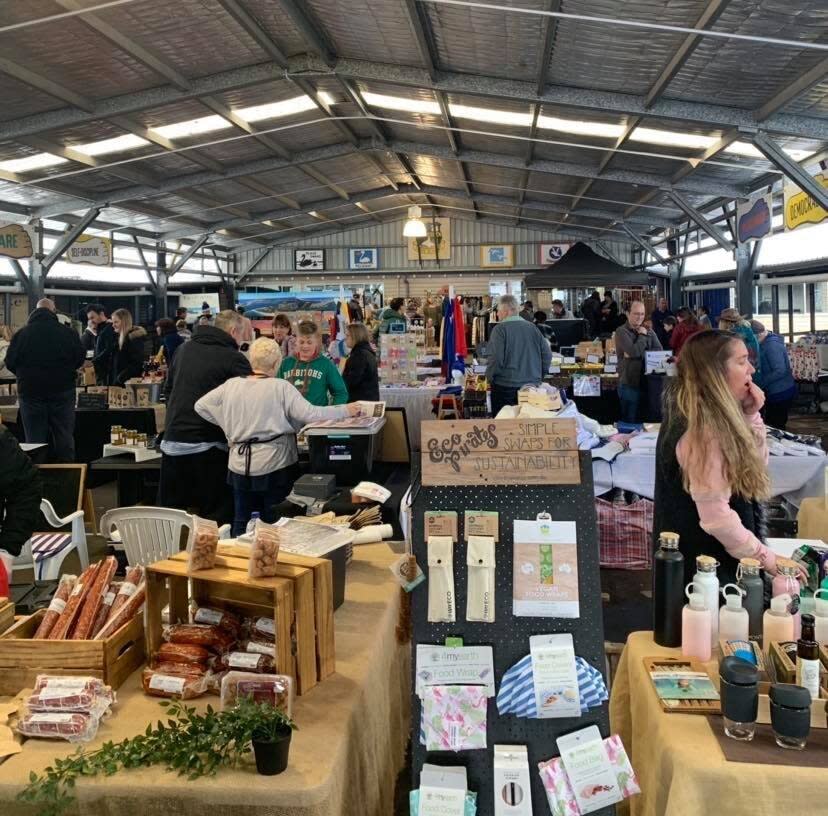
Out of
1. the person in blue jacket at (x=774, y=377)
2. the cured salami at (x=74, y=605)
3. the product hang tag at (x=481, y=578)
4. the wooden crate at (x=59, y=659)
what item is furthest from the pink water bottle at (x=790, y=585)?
the person in blue jacket at (x=774, y=377)

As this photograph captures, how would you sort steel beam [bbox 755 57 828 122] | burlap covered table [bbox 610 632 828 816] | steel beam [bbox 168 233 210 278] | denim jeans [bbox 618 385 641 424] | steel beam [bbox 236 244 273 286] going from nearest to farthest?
burlap covered table [bbox 610 632 828 816] → steel beam [bbox 755 57 828 122] → denim jeans [bbox 618 385 641 424] → steel beam [bbox 168 233 210 278] → steel beam [bbox 236 244 273 286]

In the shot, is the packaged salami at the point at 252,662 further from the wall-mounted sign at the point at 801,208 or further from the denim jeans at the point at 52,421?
the wall-mounted sign at the point at 801,208

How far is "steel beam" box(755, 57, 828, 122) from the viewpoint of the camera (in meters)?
5.89

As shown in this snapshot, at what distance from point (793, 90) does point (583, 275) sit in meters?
5.18

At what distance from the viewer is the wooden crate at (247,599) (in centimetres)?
181

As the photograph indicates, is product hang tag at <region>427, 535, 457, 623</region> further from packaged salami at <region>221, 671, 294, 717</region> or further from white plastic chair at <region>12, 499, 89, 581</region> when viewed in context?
white plastic chair at <region>12, 499, 89, 581</region>

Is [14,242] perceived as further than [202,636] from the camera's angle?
Yes

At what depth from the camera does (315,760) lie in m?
1.62

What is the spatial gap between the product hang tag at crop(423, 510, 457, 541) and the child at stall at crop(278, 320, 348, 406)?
3253mm

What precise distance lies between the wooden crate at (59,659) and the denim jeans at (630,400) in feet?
22.9

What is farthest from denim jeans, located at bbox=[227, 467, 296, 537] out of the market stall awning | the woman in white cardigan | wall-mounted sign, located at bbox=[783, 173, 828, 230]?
the market stall awning

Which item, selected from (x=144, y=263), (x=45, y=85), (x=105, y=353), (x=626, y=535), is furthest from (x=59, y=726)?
(x=144, y=263)

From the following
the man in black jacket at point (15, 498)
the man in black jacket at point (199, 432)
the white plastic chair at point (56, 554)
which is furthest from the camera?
the man in black jacket at point (199, 432)

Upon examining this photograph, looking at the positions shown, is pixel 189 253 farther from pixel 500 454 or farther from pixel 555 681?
Result: pixel 555 681
